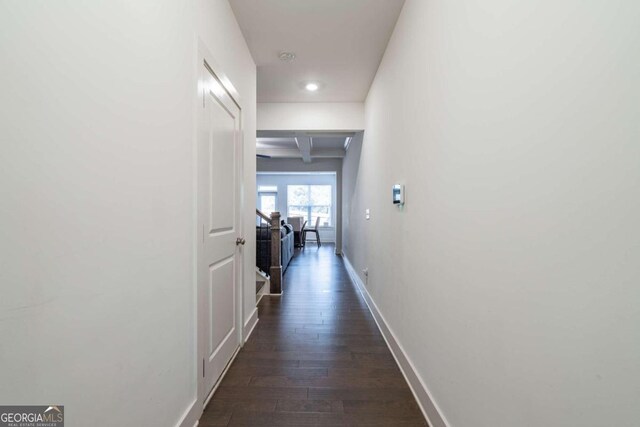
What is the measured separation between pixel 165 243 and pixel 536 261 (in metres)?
1.36

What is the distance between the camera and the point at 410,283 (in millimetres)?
1975

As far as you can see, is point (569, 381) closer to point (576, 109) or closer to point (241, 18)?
point (576, 109)

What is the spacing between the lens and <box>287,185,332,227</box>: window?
36.8 feet

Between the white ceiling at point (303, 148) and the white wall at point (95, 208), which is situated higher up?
the white ceiling at point (303, 148)

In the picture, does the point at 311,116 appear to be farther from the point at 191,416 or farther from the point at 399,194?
the point at 191,416

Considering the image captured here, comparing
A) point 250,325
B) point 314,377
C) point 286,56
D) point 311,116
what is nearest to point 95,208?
point 314,377

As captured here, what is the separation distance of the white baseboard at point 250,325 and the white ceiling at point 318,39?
8.37 feet

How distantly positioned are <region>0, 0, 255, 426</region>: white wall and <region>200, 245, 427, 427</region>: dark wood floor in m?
0.47

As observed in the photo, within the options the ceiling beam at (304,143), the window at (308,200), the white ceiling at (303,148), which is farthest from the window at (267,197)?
the ceiling beam at (304,143)

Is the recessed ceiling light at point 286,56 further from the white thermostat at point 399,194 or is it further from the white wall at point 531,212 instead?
the white thermostat at point 399,194

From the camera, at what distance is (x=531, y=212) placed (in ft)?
2.78

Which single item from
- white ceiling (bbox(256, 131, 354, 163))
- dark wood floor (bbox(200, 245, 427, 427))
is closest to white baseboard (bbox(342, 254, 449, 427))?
dark wood floor (bbox(200, 245, 427, 427))

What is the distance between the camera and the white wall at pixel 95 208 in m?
0.67

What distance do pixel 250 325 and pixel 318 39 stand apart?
2.70m
